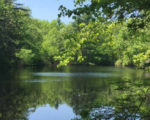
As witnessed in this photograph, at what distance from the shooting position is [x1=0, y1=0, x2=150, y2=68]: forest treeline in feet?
22.7

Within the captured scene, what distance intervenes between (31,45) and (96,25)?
54.8 meters

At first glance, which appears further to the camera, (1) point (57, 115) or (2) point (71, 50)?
(1) point (57, 115)

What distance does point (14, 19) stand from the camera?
49.1 meters

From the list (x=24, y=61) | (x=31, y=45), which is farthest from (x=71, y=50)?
(x=31, y=45)

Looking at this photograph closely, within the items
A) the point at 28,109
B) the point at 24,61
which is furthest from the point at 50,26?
the point at 28,109

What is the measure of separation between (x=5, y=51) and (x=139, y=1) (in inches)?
1662

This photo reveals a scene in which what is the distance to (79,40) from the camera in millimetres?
6875

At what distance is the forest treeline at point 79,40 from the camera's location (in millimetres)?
6906

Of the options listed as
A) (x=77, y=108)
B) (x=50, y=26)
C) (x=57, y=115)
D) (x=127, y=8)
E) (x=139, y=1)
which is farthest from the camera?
(x=50, y=26)

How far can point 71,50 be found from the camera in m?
6.86

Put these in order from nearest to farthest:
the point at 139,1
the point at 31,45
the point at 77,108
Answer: the point at 139,1 < the point at 77,108 < the point at 31,45

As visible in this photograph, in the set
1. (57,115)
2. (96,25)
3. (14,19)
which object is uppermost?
(14,19)

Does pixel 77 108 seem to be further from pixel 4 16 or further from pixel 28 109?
pixel 4 16

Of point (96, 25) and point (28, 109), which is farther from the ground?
point (96, 25)
